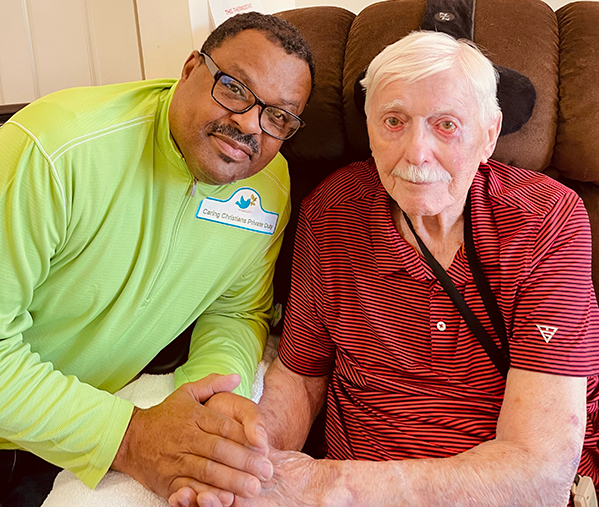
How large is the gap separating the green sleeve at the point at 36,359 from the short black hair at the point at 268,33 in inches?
20.3

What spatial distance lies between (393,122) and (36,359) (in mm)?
966

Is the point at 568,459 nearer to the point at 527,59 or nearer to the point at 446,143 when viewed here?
the point at 446,143

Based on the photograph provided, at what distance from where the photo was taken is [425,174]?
1203 millimetres

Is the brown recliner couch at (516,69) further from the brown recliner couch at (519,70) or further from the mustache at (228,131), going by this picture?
the mustache at (228,131)

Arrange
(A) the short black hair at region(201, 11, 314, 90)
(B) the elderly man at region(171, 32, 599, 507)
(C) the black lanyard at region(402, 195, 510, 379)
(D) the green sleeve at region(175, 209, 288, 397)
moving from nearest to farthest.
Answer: (B) the elderly man at region(171, 32, 599, 507), (C) the black lanyard at region(402, 195, 510, 379), (A) the short black hair at region(201, 11, 314, 90), (D) the green sleeve at region(175, 209, 288, 397)

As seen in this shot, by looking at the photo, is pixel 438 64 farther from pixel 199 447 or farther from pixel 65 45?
pixel 65 45

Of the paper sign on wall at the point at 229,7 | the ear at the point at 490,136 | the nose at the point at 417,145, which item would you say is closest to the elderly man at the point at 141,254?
the nose at the point at 417,145

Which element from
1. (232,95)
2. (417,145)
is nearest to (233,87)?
(232,95)

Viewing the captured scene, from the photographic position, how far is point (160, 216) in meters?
1.37

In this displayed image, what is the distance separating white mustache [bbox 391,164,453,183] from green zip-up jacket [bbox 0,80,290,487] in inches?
19.0

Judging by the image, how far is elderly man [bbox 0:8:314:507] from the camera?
3.80ft

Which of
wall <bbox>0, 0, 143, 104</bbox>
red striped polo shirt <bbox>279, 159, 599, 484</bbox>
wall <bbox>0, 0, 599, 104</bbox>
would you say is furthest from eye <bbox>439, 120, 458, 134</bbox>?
wall <bbox>0, 0, 143, 104</bbox>

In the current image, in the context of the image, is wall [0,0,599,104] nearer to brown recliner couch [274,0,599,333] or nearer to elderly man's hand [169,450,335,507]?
brown recliner couch [274,0,599,333]

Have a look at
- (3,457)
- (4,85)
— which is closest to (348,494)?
(3,457)
